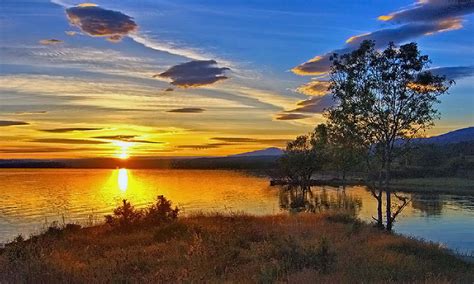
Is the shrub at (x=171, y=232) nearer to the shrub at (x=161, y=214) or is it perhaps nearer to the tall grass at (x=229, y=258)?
the tall grass at (x=229, y=258)

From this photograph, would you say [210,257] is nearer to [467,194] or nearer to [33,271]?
[33,271]

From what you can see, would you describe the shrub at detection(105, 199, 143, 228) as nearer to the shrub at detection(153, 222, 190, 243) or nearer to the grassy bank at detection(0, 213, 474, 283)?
the grassy bank at detection(0, 213, 474, 283)

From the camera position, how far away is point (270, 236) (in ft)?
67.7

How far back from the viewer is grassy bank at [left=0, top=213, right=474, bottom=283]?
12148 mm

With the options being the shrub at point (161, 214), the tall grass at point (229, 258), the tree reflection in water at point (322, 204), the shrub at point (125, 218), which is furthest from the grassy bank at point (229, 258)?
the tree reflection in water at point (322, 204)

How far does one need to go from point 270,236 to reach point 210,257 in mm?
6503

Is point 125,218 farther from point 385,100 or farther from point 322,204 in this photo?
point 322,204

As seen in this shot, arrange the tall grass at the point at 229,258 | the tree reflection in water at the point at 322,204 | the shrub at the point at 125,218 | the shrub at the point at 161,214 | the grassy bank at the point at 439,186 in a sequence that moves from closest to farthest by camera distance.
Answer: the tall grass at the point at 229,258 < the shrub at the point at 125,218 < the shrub at the point at 161,214 < the tree reflection in water at the point at 322,204 < the grassy bank at the point at 439,186

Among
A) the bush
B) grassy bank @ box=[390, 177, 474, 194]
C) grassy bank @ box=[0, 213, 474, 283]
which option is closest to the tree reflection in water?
the bush

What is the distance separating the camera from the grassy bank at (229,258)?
1215 cm

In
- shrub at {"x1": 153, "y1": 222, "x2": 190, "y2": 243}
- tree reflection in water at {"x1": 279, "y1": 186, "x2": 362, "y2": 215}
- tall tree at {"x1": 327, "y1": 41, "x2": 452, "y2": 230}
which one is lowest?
tree reflection in water at {"x1": 279, "y1": 186, "x2": 362, "y2": 215}

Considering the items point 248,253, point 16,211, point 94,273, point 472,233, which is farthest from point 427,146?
point 16,211

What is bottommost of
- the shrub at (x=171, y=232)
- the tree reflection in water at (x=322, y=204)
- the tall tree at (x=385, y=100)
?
the tree reflection in water at (x=322, y=204)

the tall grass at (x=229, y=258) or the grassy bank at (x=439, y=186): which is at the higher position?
the tall grass at (x=229, y=258)
